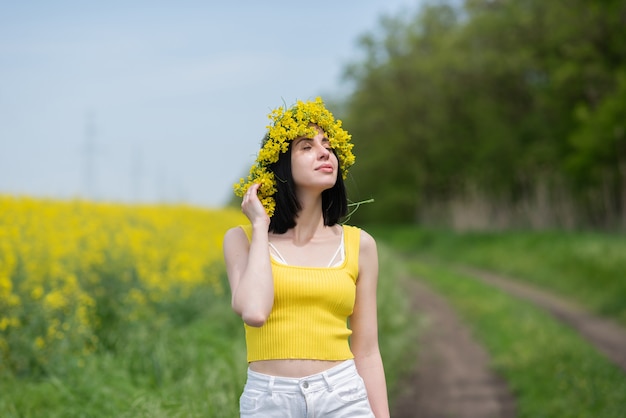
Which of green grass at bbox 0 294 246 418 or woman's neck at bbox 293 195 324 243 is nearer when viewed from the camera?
woman's neck at bbox 293 195 324 243

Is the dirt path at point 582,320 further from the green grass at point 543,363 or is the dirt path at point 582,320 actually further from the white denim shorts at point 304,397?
the white denim shorts at point 304,397

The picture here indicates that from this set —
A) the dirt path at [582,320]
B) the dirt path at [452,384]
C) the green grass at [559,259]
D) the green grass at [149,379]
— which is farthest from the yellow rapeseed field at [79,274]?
the green grass at [559,259]

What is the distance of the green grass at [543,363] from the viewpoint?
793cm

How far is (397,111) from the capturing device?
137ft

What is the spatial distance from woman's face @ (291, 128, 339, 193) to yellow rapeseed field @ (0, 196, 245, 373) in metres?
3.71

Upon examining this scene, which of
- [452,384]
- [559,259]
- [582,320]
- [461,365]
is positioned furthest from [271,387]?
[559,259]

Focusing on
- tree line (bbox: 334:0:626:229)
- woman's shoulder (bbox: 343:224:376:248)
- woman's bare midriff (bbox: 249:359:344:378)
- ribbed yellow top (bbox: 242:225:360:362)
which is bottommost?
woman's bare midriff (bbox: 249:359:344:378)

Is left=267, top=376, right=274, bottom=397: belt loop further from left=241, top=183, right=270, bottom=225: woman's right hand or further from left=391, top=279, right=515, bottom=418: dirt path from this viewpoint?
left=391, top=279, right=515, bottom=418: dirt path

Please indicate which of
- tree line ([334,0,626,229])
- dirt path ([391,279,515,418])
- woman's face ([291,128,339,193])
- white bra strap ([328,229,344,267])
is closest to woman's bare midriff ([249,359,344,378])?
white bra strap ([328,229,344,267])

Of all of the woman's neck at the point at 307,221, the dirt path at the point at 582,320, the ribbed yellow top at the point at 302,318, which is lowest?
the dirt path at the point at 582,320

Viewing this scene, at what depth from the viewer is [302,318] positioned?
2680 millimetres

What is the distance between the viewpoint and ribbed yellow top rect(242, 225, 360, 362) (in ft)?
8.74

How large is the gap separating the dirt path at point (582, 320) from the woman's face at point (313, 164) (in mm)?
7783

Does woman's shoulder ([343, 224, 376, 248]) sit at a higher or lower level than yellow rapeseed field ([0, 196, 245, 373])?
higher
